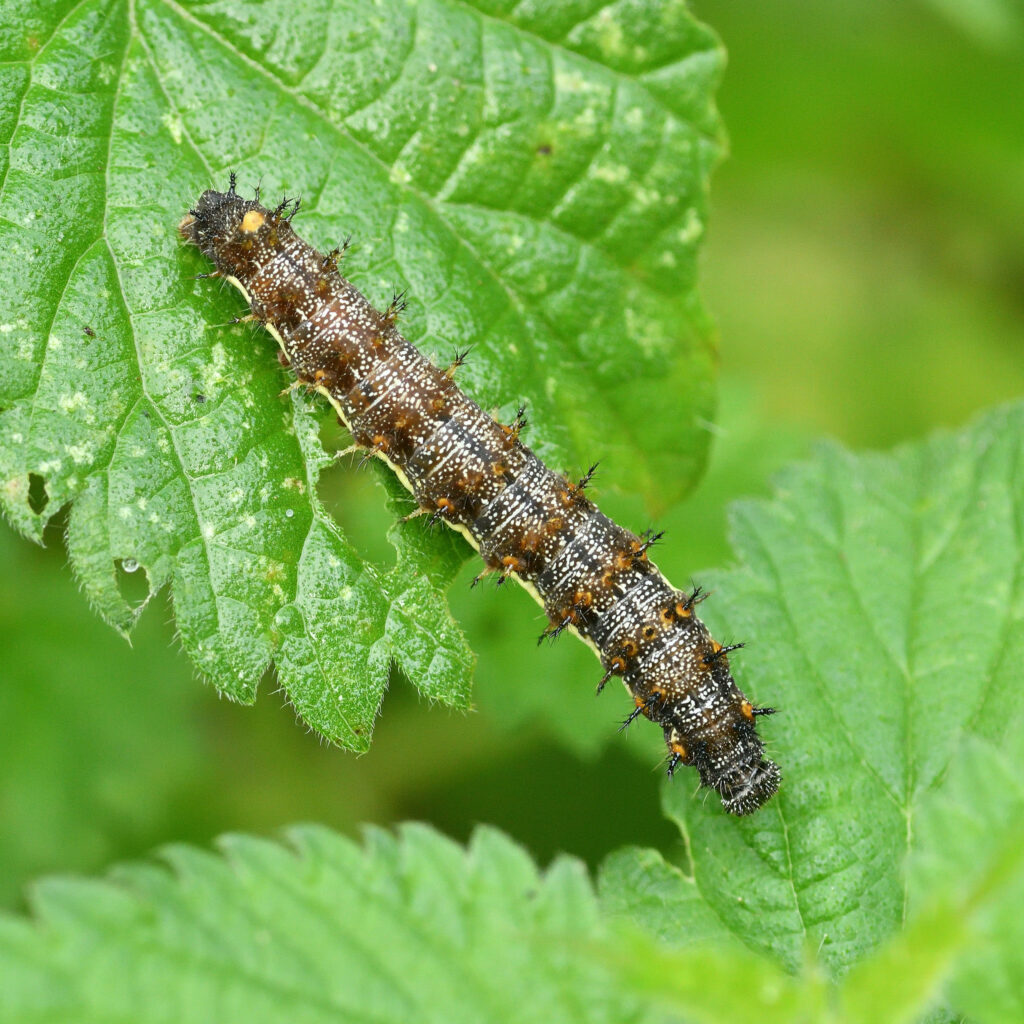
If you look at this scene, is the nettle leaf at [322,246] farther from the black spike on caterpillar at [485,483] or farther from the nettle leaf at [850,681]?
the nettle leaf at [850,681]

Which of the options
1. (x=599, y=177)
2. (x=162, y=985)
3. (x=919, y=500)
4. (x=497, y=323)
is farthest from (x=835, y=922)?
(x=599, y=177)

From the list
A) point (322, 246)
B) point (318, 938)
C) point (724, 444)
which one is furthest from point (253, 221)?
point (724, 444)

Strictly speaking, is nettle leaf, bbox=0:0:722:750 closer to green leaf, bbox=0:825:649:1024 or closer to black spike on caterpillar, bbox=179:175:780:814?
black spike on caterpillar, bbox=179:175:780:814

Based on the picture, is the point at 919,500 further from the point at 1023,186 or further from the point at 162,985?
the point at 1023,186

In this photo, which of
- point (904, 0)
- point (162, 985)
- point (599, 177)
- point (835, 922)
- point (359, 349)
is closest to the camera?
point (162, 985)

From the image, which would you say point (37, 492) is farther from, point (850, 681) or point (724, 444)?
point (724, 444)

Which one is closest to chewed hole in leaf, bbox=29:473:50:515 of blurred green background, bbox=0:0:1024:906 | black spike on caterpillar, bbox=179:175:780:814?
blurred green background, bbox=0:0:1024:906
